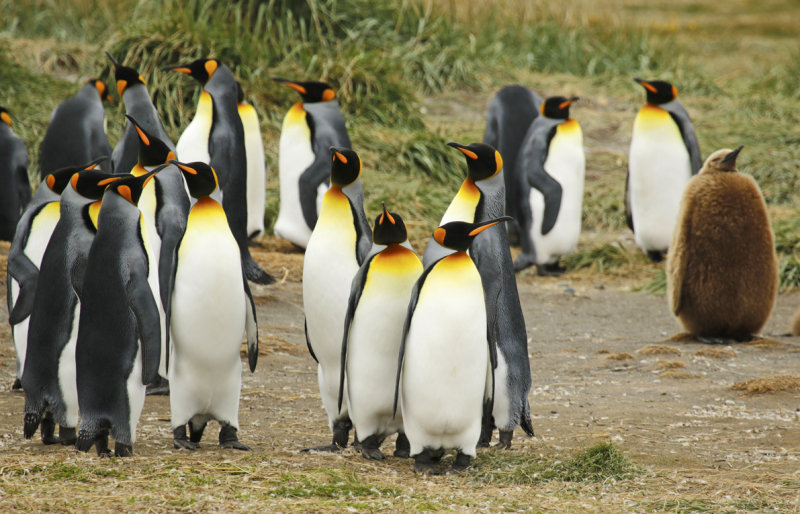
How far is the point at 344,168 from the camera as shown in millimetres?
4180

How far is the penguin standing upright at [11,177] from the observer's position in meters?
7.61

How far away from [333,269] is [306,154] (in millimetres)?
4135

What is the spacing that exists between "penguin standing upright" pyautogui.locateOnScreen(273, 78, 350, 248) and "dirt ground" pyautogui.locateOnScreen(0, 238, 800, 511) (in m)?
0.71

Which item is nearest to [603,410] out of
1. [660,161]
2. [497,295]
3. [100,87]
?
[497,295]

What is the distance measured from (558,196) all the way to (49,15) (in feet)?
29.3

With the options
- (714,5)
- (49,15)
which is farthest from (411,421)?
(714,5)

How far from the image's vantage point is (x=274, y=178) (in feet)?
→ 33.2

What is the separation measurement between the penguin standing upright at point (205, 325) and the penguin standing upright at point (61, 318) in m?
0.37

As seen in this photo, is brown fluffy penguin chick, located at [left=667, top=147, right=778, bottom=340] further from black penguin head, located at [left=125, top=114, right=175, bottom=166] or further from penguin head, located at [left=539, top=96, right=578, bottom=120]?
black penguin head, located at [left=125, top=114, right=175, bottom=166]

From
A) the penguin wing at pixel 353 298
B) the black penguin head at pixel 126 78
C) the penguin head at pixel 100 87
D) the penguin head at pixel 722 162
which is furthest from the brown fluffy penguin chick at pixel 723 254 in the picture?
the penguin head at pixel 100 87

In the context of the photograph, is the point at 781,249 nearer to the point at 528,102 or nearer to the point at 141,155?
the point at 528,102

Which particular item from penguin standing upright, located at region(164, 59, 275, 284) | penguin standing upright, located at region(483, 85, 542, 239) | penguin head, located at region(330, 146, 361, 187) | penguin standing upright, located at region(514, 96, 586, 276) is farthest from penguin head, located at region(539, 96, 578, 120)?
penguin head, located at region(330, 146, 361, 187)

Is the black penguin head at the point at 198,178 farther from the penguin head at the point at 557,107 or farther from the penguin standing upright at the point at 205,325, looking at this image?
the penguin head at the point at 557,107

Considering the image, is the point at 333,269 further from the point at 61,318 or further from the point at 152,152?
the point at 152,152
